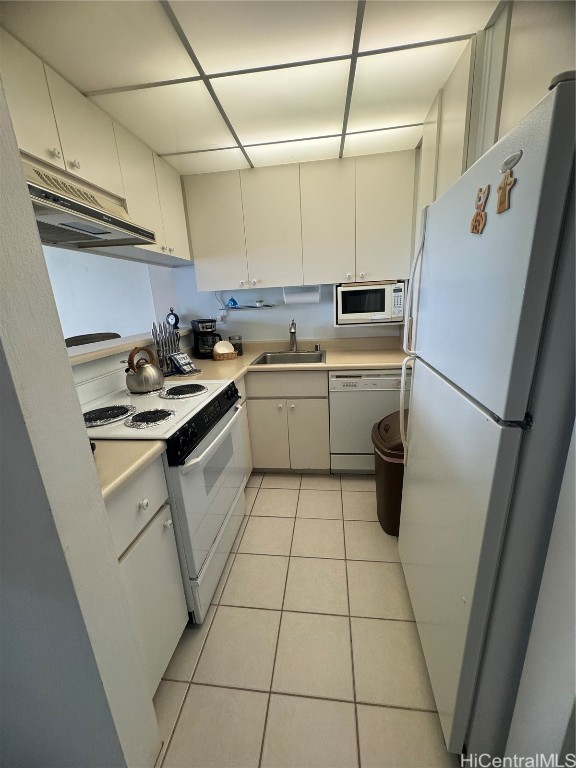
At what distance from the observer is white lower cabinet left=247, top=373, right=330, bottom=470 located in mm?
2305

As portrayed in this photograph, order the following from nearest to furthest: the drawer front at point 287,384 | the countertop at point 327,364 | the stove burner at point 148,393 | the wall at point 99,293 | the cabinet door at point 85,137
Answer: the cabinet door at point 85,137, the stove burner at point 148,393, the countertop at point 327,364, the drawer front at point 287,384, the wall at point 99,293

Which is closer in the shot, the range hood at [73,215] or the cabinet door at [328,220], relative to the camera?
the range hood at [73,215]

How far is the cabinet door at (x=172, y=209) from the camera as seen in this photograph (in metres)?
2.06

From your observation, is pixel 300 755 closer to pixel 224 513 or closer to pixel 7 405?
pixel 224 513

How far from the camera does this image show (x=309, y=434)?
7.86 ft

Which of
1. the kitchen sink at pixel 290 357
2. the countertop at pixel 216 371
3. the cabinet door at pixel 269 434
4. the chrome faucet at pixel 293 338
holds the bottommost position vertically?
the cabinet door at pixel 269 434

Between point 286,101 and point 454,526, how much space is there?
2056 mm

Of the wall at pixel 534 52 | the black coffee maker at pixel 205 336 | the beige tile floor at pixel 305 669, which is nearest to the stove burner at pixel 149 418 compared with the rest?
the beige tile floor at pixel 305 669

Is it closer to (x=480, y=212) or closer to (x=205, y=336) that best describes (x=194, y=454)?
(x=480, y=212)

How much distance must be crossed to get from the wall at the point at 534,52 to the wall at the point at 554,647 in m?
1.06

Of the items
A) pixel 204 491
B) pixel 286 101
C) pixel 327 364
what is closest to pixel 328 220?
pixel 286 101

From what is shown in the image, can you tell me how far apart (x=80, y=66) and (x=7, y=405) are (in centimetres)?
157

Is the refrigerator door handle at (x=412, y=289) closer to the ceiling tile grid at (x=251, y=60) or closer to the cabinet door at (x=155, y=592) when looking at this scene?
the ceiling tile grid at (x=251, y=60)

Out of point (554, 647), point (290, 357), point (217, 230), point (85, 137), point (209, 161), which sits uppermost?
point (209, 161)
